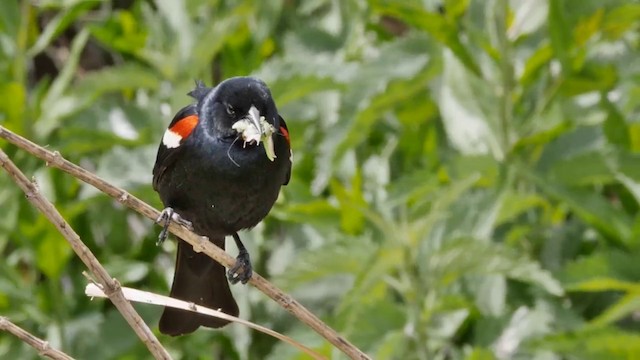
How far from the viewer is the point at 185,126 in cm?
226

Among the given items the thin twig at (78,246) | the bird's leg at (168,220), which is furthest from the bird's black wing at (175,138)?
the thin twig at (78,246)

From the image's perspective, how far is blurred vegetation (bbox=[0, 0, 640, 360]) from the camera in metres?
2.95

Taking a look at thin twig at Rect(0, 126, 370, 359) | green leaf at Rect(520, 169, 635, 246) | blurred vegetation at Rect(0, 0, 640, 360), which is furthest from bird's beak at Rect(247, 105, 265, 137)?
green leaf at Rect(520, 169, 635, 246)

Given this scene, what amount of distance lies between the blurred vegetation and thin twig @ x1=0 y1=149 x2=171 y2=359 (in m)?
1.12

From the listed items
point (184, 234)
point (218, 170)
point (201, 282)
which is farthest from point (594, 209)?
point (184, 234)

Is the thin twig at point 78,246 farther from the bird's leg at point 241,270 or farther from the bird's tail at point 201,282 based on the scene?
the bird's tail at point 201,282

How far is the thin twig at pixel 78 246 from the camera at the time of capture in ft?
5.26

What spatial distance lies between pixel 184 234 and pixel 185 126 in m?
0.40

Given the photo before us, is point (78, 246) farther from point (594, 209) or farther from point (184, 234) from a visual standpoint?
point (594, 209)

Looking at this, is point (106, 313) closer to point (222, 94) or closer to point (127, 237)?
point (127, 237)

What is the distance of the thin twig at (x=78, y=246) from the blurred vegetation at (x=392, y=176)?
1.12 meters

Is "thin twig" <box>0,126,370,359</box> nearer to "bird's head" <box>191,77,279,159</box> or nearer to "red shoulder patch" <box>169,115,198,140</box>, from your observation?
"bird's head" <box>191,77,279,159</box>

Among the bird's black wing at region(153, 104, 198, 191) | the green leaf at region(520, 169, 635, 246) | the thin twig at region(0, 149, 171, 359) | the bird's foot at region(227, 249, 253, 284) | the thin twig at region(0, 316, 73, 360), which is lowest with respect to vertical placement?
the thin twig at region(0, 316, 73, 360)

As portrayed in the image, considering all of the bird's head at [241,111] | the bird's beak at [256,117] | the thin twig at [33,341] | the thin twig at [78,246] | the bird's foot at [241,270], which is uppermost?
the bird's head at [241,111]
